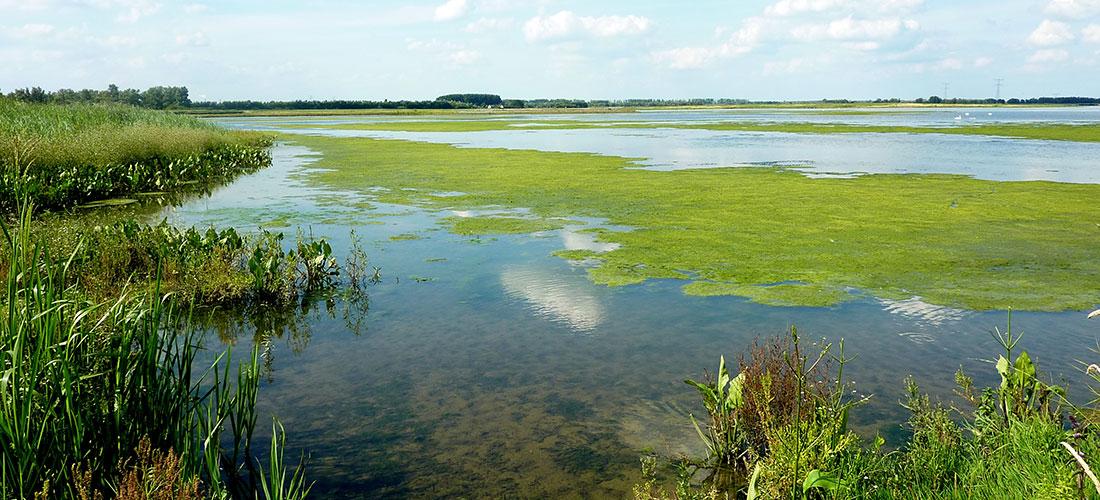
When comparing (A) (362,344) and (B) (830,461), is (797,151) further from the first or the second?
(B) (830,461)

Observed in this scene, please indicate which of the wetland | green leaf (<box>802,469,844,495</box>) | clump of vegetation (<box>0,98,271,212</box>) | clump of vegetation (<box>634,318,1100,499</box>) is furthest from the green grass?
green leaf (<box>802,469,844,495</box>)

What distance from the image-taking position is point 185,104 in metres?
113

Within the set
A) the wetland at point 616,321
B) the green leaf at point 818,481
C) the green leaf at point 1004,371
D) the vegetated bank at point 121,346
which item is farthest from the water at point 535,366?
the green leaf at point 818,481

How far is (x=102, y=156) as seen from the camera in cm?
1769

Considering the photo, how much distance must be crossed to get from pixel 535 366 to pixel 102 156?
15517 mm

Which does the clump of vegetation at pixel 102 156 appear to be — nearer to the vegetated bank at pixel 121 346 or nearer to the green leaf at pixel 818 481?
the vegetated bank at pixel 121 346

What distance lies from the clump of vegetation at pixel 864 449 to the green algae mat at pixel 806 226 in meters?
3.67

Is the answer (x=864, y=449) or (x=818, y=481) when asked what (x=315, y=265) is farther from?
(x=818, y=481)

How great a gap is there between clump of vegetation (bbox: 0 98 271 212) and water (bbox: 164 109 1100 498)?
722 cm

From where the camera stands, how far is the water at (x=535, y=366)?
478 cm

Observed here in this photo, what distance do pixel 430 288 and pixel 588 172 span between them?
13.7 metres

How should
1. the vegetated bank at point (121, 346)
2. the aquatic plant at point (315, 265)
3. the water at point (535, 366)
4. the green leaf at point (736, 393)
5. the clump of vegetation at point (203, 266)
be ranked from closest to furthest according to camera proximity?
the vegetated bank at point (121, 346), the green leaf at point (736, 393), the water at point (535, 366), the clump of vegetation at point (203, 266), the aquatic plant at point (315, 265)

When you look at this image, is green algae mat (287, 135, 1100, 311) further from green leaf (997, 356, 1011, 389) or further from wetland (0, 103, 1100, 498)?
green leaf (997, 356, 1011, 389)

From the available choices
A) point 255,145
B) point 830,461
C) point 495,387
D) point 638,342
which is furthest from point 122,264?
point 255,145
